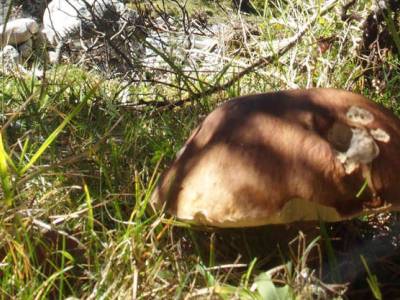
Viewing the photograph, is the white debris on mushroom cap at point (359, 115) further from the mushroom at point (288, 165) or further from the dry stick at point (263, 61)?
the dry stick at point (263, 61)

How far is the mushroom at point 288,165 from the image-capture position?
3.64 feet

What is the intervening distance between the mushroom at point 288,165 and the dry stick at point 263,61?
92 cm

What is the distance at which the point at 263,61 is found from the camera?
8.36 feet

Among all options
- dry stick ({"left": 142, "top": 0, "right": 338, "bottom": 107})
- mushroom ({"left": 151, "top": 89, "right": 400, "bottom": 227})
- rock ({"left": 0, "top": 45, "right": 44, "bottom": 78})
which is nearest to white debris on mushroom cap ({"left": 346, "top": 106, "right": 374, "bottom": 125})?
mushroom ({"left": 151, "top": 89, "right": 400, "bottom": 227})

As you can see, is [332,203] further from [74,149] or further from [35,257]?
[74,149]

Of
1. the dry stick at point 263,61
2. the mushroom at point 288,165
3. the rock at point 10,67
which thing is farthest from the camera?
the rock at point 10,67

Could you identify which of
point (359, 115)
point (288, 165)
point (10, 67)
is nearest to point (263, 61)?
point (10, 67)

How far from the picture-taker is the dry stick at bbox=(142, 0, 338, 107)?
7.41 ft

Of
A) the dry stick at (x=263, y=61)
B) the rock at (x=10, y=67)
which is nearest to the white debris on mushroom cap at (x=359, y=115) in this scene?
the dry stick at (x=263, y=61)

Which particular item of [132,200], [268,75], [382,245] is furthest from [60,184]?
[268,75]

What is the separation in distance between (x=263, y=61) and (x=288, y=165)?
147 centimetres

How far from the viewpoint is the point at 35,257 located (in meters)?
A: 1.25

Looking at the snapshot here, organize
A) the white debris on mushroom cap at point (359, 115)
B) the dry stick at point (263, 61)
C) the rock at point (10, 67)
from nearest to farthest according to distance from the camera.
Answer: the white debris on mushroom cap at point (359, 115) → the dry stick at point (263, 61) → the rock at point (10, 67)

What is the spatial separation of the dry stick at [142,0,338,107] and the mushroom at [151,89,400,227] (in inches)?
36.1
